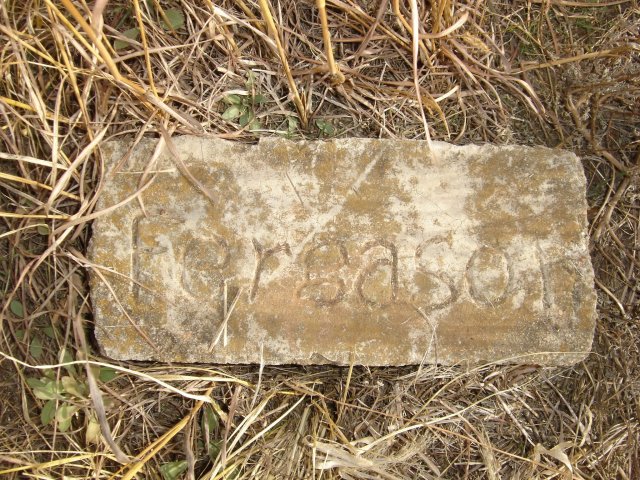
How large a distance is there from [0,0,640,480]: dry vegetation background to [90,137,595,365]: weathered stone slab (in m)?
0.14

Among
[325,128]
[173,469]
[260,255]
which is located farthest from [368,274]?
[173,469]

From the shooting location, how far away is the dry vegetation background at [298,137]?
71.2 inches

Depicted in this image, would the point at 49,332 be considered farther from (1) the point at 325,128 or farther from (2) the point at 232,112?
(1) the point at 325,128

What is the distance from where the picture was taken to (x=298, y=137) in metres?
1.94

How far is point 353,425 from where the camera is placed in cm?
191

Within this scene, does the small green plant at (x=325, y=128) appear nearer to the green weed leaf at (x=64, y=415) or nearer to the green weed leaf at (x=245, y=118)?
the green weed leaf at (x=245, y=118)

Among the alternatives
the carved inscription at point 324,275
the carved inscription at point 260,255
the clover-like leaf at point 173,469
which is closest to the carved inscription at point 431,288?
the carved inscription at point 324,275

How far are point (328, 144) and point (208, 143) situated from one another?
1.27ft

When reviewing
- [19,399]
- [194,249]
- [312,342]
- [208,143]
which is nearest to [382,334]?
[312,342]

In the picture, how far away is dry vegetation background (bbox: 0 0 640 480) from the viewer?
5.94 feet

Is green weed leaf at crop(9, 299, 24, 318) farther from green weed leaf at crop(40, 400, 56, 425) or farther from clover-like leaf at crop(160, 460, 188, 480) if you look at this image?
clover-like leaf at crop(160, 460, 188, 480)

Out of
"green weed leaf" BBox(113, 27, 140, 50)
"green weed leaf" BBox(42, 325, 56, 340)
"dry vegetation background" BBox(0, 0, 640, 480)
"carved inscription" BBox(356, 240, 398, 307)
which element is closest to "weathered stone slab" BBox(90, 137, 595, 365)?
"carved inscription" BBox(356, 240, 398, 307)

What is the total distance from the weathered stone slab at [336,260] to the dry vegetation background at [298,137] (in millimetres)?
140

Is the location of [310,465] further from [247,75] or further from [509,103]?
[509,103]
